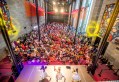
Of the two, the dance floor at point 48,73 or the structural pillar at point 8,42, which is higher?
the structural pillar at point 8,42

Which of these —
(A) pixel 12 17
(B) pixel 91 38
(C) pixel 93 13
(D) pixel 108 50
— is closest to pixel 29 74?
(A) pixel 12 17

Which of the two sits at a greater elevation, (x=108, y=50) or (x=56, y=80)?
(x=108, y=50)

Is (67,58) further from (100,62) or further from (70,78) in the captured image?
(100,62)

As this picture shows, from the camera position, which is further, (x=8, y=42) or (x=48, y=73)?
(x=48, y=73)

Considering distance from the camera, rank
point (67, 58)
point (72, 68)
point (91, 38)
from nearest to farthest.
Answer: point (72, 68) → point (67, 58) → point (91, 38)

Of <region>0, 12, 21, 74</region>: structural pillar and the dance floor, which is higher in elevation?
<region>0, 12, 21, 74</region>: structural pillar

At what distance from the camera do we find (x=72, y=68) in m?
6.55

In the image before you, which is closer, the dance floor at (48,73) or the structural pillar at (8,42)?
the structural pillar at (8,42)

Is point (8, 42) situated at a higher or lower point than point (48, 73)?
higher

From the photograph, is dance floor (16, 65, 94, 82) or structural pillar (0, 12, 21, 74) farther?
dance floor (16, 65, 94, 82)

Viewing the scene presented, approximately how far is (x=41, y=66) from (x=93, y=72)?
157 inches

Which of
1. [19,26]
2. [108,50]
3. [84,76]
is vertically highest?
[19,26]

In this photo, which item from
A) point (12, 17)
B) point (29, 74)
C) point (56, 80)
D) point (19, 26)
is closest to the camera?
point (56, 80)

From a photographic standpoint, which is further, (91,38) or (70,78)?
(91,38)
